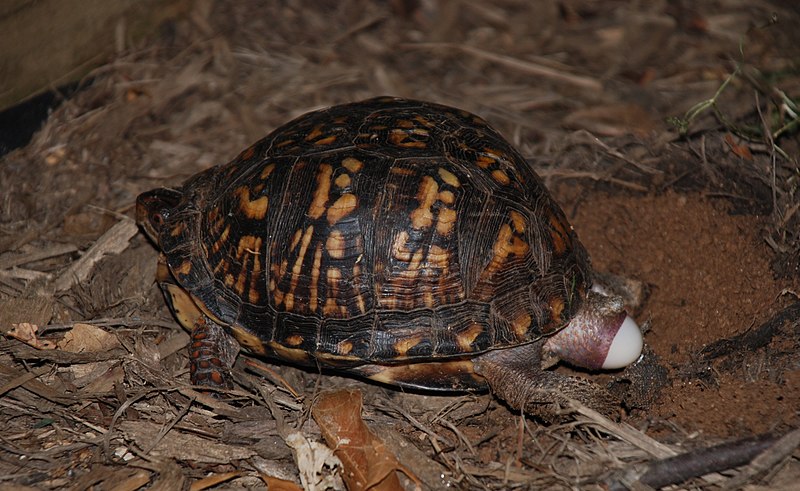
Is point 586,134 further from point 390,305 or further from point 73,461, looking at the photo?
point 73,461

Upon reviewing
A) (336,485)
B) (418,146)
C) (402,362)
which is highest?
(418,146)

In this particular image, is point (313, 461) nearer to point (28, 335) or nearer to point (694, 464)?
point (694, 464)

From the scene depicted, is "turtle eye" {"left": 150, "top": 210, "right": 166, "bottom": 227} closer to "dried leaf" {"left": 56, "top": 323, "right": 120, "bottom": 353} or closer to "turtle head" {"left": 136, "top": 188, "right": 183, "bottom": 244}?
"turtle head" {"left": 136, "top": 188, "right": 183, "bottom": 244}

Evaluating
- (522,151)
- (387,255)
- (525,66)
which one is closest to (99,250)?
(387,255)

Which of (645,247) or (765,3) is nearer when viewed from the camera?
(645,247)

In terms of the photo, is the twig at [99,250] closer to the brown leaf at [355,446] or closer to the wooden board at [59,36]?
the wooden board at [59,36]

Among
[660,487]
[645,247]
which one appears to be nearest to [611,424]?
[660,487]
